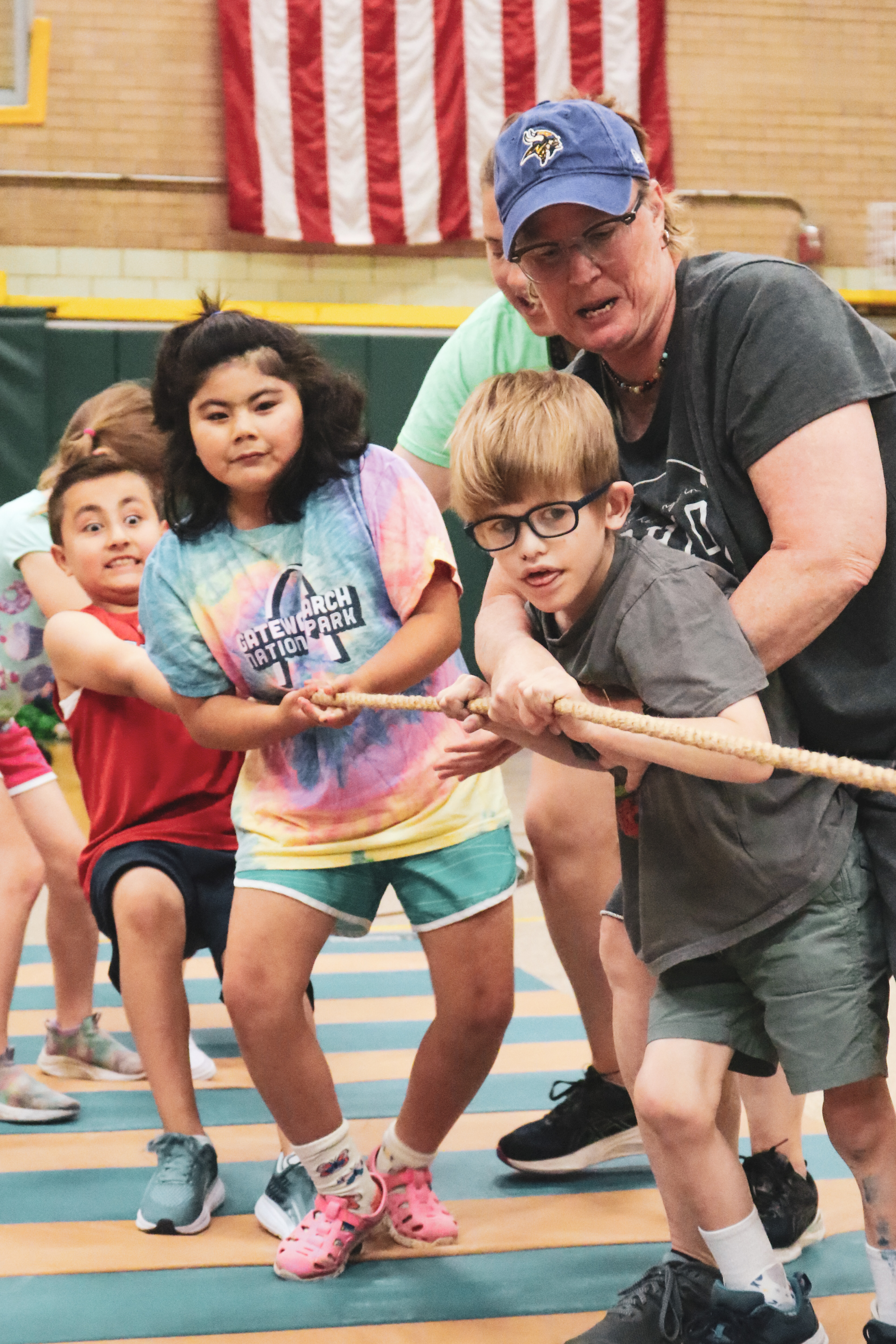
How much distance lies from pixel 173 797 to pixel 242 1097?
65 centimetres

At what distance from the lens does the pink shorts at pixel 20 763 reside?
8.93 ft

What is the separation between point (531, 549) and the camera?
138cm

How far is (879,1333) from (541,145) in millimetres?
1226

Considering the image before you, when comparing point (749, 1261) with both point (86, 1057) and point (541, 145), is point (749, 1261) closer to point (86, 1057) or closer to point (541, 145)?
point (541, 145)

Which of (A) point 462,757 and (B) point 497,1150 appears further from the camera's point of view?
(B) point 497,1150

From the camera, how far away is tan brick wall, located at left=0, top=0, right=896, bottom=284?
789cm

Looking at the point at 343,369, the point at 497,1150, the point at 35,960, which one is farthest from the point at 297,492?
the point at 35,960

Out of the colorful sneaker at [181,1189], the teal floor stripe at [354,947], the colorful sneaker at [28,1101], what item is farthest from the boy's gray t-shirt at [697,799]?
the teal floor stripe at [354,947]

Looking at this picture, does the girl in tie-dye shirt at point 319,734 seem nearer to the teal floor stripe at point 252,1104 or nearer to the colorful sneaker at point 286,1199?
the colorful sneaker at point 286,1199

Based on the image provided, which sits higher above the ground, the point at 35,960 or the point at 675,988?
the point at 675,988

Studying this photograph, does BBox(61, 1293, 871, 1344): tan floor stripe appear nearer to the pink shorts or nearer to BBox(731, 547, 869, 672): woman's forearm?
BBox(731, 547, 869, 672): woman's forearm

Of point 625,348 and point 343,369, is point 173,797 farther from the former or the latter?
point 625,348

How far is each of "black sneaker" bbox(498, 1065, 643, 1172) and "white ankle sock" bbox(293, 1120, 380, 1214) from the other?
37 cm

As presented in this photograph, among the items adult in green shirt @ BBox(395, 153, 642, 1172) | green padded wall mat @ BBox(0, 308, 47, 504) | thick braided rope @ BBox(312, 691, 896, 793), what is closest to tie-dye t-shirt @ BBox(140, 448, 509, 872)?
adult in green shirt @ BBox(395, 153, 642, 1172)
